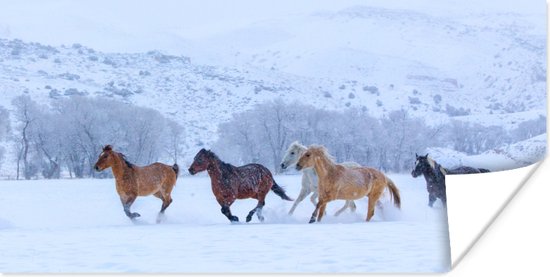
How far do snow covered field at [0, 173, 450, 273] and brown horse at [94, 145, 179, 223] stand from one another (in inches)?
2.6

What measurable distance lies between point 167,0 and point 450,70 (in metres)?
2.47

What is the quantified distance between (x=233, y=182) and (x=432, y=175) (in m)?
1.31

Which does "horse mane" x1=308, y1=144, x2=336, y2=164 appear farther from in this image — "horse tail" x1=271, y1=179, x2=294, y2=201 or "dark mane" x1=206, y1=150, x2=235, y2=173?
"dark mane" x1=206, y1=150, x2=235, y2=173

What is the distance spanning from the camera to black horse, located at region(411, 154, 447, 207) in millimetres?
6537

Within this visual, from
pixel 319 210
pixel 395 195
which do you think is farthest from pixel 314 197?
pixel 395 195

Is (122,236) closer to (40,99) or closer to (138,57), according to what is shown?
(40,99)

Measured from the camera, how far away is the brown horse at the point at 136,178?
6605mm

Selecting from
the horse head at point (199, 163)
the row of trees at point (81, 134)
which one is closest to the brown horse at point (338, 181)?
the horse head at point (199, 163)

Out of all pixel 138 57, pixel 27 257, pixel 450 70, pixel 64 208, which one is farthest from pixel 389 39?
pixel 27 257

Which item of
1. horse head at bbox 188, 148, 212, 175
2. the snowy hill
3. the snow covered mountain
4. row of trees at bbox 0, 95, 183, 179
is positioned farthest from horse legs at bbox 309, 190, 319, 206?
the snow covered mountain

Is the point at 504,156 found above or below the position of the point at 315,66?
above

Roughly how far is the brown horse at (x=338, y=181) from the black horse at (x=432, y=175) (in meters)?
0.22

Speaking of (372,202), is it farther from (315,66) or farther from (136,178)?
(315,66)

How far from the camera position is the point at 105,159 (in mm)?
6590
